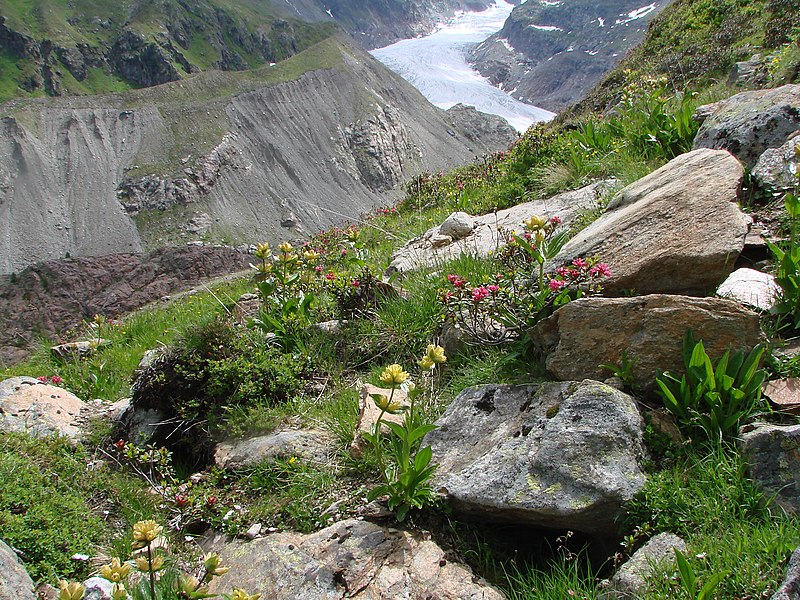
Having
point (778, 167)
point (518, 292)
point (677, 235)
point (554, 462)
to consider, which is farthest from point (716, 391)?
point (778, 167)

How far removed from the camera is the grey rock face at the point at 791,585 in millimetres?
2002

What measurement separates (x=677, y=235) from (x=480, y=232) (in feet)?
11.1

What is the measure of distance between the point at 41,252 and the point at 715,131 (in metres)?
85.5

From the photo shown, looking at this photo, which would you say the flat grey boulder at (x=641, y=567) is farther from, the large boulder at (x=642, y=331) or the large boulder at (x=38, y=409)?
the large boulder at (x=38, y=409)

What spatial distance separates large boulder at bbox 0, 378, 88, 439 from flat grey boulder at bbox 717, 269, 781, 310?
5593 millimetres

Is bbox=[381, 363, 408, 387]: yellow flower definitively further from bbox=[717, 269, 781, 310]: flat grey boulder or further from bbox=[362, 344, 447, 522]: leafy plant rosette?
bbox=[717, 269, 781, 310]: flat grey boulder

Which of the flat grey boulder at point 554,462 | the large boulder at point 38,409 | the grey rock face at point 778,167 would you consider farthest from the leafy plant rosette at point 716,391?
the large boulder at point 38,409

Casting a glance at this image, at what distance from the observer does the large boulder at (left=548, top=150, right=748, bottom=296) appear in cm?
382

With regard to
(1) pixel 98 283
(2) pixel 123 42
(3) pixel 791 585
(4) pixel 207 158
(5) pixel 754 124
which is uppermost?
(2) pixel 123 42

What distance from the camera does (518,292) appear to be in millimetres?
4293

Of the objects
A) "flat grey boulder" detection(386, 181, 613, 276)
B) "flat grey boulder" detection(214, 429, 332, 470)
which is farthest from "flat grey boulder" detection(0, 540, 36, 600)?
"flat grey boulder" detection(386, 181, 613, 276)

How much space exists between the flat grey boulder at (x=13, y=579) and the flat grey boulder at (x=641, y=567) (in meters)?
2.87

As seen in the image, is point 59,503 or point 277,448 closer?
point 59,503

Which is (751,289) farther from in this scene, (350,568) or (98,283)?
(98,283)
